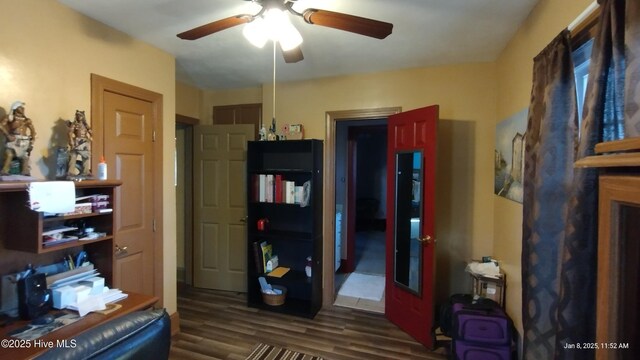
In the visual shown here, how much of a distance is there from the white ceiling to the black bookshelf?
795 millimetres

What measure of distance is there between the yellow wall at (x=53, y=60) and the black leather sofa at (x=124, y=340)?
143cm

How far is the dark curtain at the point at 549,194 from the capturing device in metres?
1.28

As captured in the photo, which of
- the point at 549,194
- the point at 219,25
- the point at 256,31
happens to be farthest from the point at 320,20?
the point at 549,194

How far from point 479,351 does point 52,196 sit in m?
2.73

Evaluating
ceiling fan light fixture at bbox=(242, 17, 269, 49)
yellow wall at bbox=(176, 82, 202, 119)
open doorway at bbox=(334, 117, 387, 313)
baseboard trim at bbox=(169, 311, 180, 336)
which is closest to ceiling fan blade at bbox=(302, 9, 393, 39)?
ceiling fan light fixture at bbox=(242, 17, 269, 49)

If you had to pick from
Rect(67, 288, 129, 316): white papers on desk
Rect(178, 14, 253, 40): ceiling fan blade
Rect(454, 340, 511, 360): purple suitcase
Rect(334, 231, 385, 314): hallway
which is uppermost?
Rect(178, 14, 253, 40): ceiling fan blade

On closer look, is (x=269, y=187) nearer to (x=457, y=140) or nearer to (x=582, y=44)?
(x=457, y=140)

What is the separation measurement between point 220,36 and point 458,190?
246cm

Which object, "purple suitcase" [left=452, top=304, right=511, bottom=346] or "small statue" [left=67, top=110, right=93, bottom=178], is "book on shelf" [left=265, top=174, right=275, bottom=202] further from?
"purple suitcase" [left=452, top=304, right=511, bottom=346]

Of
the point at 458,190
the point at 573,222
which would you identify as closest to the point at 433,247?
the point at 458,190

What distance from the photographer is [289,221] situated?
332 centimetres

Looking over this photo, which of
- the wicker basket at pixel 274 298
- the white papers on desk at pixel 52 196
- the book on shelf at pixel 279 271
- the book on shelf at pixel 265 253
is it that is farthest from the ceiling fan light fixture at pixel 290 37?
the wicker basket at pixel 274 298

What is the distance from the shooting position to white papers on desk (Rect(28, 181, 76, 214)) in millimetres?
1404

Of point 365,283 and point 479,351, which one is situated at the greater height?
point 479,351
